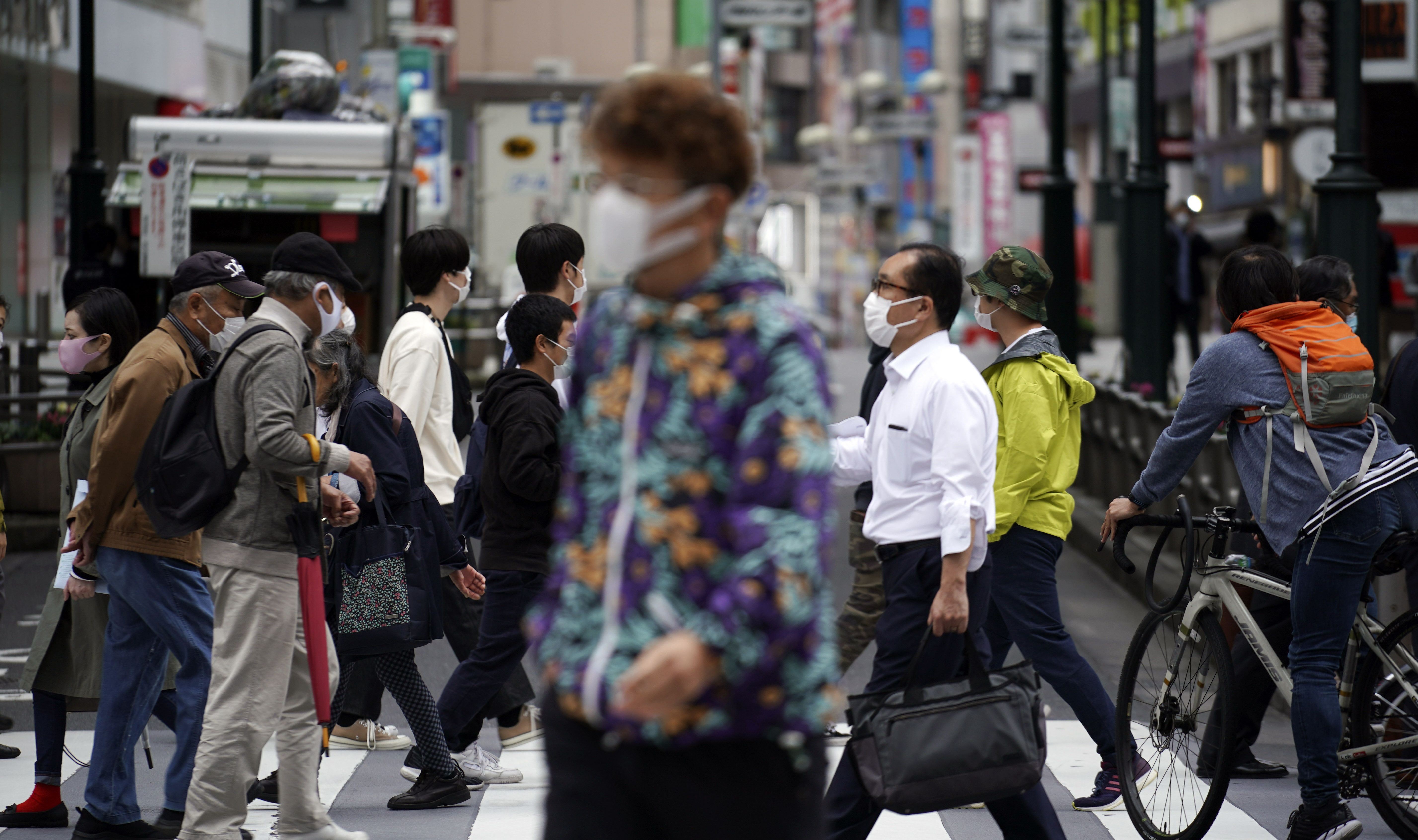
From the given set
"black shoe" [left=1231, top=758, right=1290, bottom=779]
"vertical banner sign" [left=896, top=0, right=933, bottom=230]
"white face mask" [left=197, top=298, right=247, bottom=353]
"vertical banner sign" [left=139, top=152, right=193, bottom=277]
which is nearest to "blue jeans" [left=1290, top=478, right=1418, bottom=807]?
"black shoe" [left=1231, top=758, right=1290, bottom=779]

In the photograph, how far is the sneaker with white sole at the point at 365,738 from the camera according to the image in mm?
7574

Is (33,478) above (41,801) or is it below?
above

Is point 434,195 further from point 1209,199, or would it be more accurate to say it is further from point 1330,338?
point 1330,338

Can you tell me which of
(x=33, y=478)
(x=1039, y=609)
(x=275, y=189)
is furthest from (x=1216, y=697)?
(x=275, y=189)

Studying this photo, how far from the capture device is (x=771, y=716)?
3.03 m

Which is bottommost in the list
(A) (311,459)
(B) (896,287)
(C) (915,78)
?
(A) (311,459)

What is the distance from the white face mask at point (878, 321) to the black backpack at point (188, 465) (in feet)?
5.70

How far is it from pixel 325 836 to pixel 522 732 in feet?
6.44

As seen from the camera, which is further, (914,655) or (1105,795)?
(1105,795)

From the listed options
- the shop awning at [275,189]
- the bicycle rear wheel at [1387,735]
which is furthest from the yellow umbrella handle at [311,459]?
the shop awning at [275,189]

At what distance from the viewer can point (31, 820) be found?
631 cm

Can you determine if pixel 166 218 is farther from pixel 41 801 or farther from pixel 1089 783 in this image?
pixel 1089 783

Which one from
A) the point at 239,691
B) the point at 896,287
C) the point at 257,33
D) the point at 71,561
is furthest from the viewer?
the point at 257,33

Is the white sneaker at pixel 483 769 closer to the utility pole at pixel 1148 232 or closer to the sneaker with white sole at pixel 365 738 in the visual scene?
the sneaker with white sole at pixel 365 738
